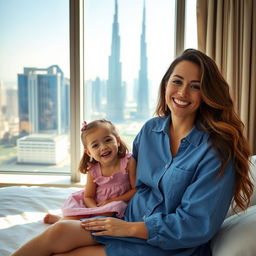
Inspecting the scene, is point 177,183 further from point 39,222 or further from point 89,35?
point 89,35

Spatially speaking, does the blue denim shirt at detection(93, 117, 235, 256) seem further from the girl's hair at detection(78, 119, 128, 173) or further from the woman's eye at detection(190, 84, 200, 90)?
the girl's hair at detection(78, 119, 128, 173)

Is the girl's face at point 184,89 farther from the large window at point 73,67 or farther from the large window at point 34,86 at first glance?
the large window at point 34,86

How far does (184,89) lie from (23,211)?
109cm

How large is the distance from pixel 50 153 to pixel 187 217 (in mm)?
2288

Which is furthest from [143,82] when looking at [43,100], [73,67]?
[43,100]

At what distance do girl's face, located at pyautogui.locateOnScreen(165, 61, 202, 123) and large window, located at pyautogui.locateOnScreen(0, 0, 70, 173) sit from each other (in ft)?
5.86

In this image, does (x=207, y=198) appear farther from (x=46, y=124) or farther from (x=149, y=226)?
(x=46, y=124)

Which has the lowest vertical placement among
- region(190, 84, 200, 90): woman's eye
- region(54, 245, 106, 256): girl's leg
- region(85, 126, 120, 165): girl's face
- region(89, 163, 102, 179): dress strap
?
region(54, 245, 106, 256): girl's leg

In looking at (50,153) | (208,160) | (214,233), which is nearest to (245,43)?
(208,160)

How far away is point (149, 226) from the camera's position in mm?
1164

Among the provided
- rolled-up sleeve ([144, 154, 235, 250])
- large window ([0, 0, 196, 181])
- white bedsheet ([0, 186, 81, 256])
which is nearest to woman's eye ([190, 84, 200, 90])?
rolled-up sleeve ([144, 154, 235, 250])

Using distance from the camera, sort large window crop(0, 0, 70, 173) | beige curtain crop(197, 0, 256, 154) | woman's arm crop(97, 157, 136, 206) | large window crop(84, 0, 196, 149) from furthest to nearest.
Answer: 1. large window crop(0, 0, 70, 173)
2. large window crop(84, 0, 196, 149)
3. beige curtain crop(197, 0, 256, 154)
4. woman's arm crop(97, 157, 136, 206)

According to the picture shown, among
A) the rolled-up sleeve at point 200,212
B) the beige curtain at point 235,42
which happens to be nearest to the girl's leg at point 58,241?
the rolled-up sleeve at point 200,212

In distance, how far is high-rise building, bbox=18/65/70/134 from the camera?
9.84ft
